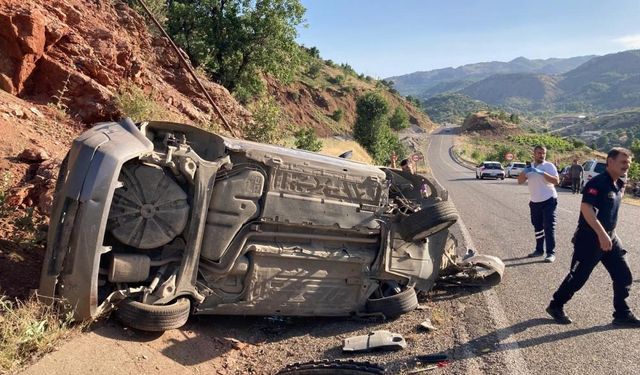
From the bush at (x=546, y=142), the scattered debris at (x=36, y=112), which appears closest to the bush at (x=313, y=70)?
the bush at (x=546, y=142)

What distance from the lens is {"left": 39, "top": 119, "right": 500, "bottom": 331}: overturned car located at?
389cm

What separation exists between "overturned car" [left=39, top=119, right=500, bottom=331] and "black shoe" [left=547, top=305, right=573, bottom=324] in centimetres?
132

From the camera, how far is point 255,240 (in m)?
4.70

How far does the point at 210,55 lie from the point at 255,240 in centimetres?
2161

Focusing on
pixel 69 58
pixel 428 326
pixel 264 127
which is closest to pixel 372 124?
pixel 264 127

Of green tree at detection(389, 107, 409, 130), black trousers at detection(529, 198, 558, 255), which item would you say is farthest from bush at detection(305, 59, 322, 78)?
black trousers at detection(529, 198, 558, 255)

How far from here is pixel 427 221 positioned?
526 cm

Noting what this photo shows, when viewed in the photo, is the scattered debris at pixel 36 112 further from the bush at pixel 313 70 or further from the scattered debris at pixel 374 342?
the bush at pixel 313 70

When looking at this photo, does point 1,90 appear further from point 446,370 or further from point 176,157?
point 446,370

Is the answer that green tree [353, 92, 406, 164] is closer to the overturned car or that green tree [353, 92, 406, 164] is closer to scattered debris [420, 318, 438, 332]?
the overturned car

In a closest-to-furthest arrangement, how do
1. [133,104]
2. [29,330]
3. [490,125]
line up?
[29,330] < [133,104] < [490,125]

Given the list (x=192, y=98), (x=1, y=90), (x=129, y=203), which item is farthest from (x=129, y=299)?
(x=192, y=98)

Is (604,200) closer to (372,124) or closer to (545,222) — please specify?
(545,222)

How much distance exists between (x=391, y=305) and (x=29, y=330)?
125 inches
